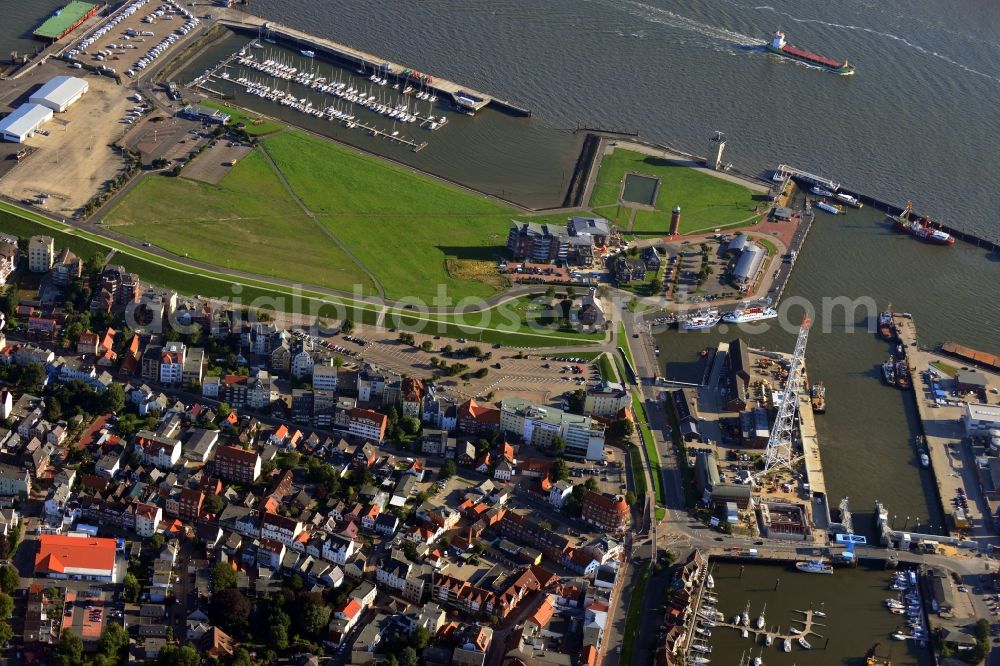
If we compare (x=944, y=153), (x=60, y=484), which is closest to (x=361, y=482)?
(x=60, y=484)

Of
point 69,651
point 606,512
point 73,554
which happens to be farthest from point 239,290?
point 69,651

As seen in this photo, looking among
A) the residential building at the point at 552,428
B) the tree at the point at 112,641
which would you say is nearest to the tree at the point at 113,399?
the tree at the point at 112,641

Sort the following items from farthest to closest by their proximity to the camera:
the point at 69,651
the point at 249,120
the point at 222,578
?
1. the point at 249,120
2. the point at 222,578
3. the point at 69,651

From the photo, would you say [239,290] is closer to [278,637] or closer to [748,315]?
[278,637]

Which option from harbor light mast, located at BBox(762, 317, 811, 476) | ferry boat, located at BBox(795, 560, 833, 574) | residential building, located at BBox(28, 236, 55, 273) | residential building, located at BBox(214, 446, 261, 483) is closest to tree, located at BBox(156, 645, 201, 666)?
residential building, located at BBox(214, 446, 261, 483)

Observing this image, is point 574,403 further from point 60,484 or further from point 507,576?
point 60,484

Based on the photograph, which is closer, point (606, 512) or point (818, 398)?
point (606, 512)
